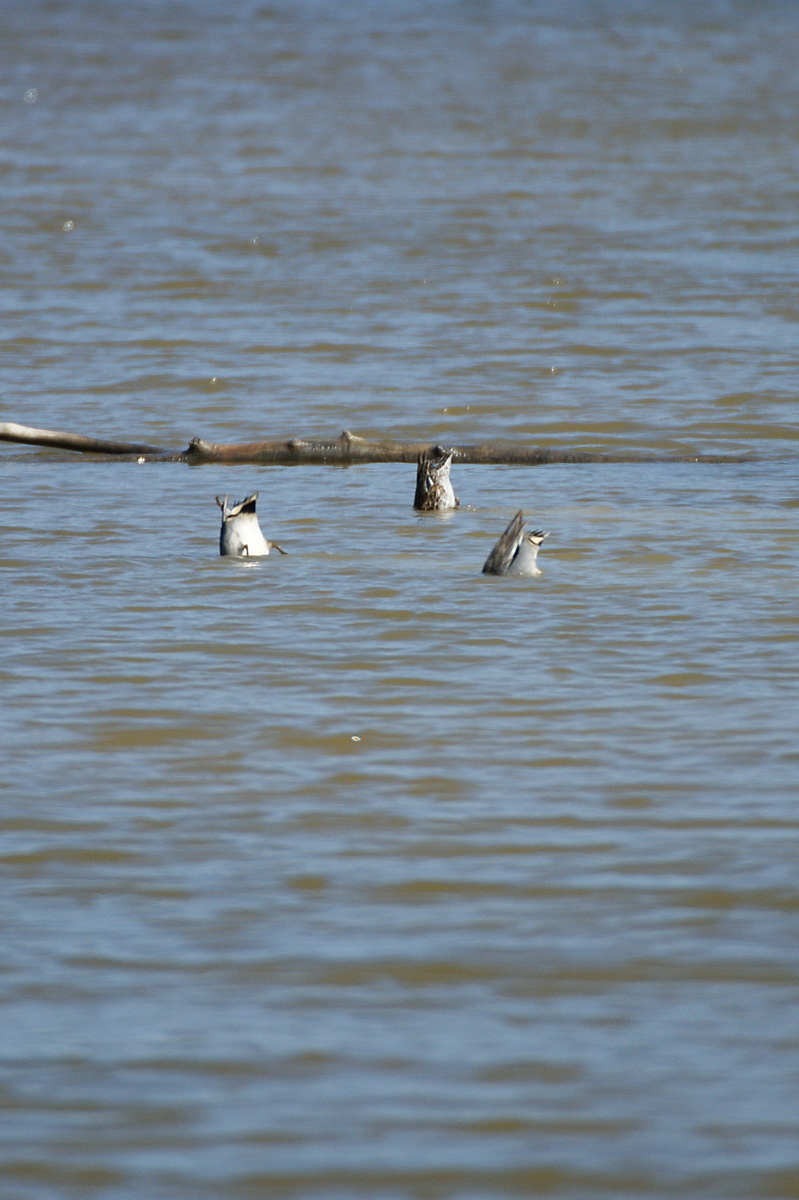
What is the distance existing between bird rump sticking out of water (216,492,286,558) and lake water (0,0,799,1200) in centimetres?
9

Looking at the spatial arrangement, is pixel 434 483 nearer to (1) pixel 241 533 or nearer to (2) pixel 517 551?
(1) pixel 241 533

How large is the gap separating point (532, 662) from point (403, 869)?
7.09 ft

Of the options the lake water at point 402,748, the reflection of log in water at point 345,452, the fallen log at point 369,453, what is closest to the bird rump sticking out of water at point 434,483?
the lake water at point 402,748

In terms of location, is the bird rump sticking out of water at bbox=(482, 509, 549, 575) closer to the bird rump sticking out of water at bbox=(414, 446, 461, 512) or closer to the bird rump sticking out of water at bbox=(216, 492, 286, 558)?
the bird rump sticking out of water at bbox=(216, 492, 286, 558)

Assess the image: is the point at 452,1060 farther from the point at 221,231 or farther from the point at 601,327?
the point at 221,231

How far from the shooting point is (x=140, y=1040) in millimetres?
4348

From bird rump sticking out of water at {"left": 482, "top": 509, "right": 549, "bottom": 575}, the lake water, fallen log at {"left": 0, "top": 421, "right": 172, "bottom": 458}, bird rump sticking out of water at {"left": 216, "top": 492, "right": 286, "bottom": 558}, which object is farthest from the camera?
fallen log at {"left": 0, "top": 421, "right": 172, "bottom": 458}

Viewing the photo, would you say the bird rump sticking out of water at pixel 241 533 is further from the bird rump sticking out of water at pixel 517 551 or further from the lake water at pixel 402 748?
the bird rump sticking out of water at pixel 517 551

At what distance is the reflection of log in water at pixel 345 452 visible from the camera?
1137 cm

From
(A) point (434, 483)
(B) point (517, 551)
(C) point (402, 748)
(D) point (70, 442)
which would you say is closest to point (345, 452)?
(A) point (434, 483)

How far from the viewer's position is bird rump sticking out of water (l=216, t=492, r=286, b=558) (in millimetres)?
9141

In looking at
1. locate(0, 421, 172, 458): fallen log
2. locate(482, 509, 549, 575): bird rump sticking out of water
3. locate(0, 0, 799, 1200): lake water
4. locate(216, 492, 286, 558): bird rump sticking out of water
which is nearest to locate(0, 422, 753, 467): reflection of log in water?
locate(0, 421, 172, 458): fallen log

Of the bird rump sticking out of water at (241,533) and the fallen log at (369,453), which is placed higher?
the fallen log at (369,453)

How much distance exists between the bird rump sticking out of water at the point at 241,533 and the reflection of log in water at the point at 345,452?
2085mm
